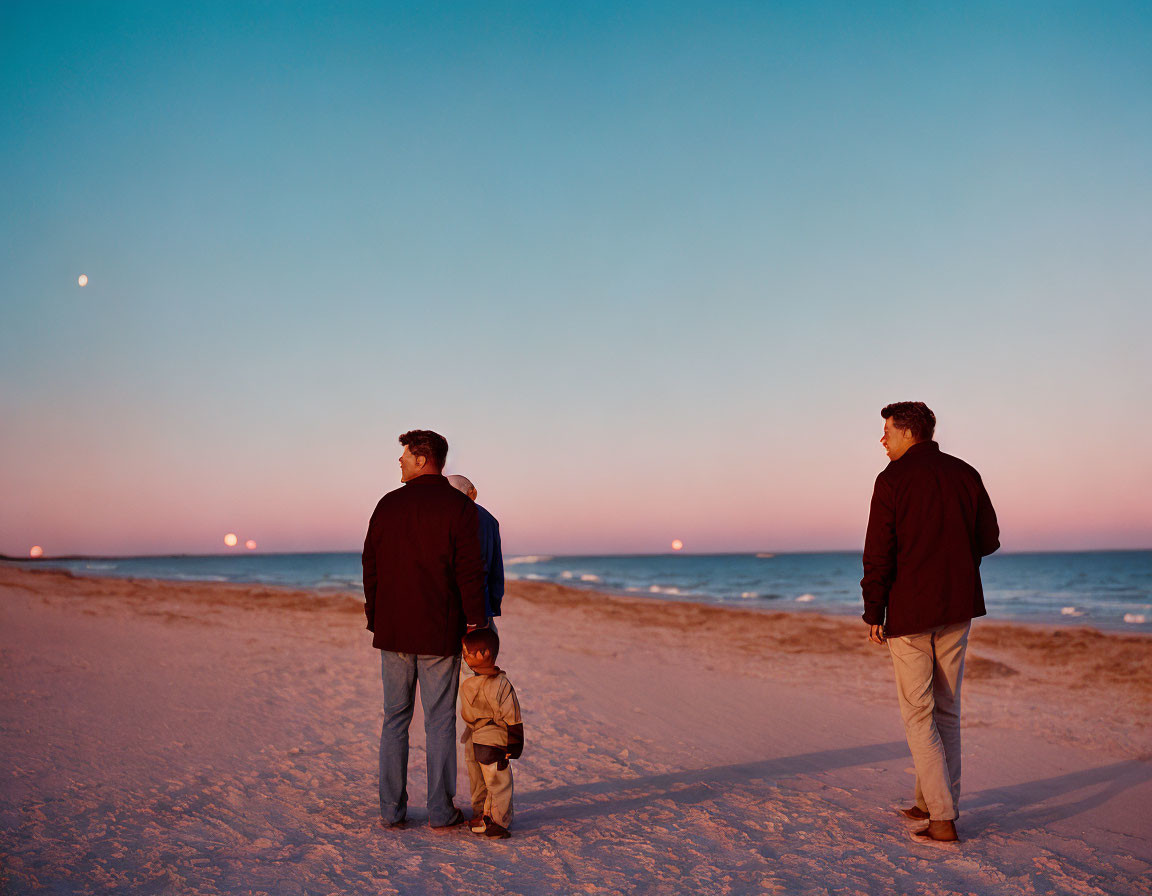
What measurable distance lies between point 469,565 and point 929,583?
7.52ft

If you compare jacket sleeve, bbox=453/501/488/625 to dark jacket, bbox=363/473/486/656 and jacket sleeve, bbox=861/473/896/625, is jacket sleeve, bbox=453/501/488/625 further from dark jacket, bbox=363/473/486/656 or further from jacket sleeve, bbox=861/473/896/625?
jacket sleeve, bbox=861/473/896/625

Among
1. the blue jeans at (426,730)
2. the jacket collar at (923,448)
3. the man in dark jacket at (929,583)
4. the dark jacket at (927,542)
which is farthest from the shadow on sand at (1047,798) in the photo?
the blue jeans at (426,730)

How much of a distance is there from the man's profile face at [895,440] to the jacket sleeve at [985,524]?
0.40m

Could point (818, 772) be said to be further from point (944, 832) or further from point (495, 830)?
point (495, 830)

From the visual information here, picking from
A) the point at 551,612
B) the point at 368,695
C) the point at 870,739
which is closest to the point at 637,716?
the point at 870,739

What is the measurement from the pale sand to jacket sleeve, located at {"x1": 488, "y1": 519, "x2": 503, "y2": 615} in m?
1.17

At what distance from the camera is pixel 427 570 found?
410 centimetres

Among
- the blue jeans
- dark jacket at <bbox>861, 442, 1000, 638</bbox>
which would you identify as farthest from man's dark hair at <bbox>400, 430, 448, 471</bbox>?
dark jacket at <bbox>861, 442, 1000, 638</bbox>

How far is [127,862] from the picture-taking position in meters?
3.58

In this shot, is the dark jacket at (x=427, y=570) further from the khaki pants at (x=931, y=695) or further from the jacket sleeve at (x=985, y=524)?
the jacket sleeve at (x=985, y=524)

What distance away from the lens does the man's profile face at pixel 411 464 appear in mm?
4246

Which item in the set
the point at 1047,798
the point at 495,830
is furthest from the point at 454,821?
the point at 1047,798

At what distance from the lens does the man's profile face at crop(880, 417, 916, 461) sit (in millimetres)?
4230

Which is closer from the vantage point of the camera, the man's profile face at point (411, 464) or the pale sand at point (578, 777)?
the pale sand at point (578, 777)
